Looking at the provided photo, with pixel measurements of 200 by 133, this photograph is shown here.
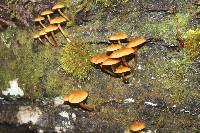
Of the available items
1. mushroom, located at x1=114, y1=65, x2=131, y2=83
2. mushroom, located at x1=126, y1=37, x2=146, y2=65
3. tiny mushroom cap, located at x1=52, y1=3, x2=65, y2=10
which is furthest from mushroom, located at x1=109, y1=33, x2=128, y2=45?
tiny mushroom cap, located at x1=52, y1=3, x2=65, y2=10

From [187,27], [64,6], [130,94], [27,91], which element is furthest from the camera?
[27,91]

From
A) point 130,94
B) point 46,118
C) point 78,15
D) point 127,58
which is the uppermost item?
point 78,15

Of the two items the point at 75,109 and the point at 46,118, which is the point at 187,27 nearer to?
the point at 75,109

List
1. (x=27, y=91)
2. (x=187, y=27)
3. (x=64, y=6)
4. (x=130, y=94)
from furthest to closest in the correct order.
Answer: (x=27, y=91), (x=64, y=6), (x=130, y=94), (x=187, y=27)

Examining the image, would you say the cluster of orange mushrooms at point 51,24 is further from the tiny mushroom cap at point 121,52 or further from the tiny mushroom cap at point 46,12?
the tiny mushroom cap at point 121,52

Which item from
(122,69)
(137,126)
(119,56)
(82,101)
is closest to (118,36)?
(119,56)

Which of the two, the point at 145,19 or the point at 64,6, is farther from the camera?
the point at 64,6

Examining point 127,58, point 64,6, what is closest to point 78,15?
point 64,6

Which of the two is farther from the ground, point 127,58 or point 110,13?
point 110,13
